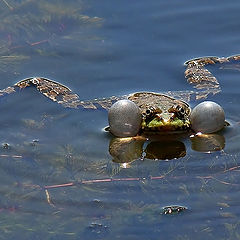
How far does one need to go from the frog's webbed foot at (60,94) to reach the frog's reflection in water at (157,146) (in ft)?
2.75

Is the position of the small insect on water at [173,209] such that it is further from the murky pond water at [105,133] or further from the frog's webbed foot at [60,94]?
the frog's webbed foot at [60,94]

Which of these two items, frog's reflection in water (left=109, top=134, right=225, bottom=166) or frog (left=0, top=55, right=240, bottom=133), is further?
frog (left=0, top=55, right=240, bottom=133)

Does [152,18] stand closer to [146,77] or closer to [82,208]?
[146,77]

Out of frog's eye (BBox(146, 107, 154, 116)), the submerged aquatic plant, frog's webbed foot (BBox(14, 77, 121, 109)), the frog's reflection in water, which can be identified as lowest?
the frog's reflection in water

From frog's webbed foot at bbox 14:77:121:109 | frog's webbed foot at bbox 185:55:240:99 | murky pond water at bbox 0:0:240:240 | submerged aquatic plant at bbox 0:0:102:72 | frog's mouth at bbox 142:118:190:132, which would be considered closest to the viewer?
murky pond water at bbox 0:0:240:240

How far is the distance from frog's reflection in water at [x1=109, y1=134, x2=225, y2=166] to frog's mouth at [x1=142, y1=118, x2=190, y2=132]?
0.13 metres

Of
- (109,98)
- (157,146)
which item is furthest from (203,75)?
(157,146)

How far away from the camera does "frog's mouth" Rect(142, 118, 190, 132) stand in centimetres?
808

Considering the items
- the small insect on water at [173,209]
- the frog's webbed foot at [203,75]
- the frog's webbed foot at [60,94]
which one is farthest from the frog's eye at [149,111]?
the small insect on water at [173,209]

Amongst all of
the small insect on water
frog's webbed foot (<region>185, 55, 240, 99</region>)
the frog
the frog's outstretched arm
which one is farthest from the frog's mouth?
the small insect on water

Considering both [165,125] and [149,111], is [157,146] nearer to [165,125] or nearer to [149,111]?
[165,125]

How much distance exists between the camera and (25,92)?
940cm

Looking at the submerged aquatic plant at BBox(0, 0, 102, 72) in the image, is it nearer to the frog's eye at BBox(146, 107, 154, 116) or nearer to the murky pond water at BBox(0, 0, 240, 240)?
the murky pond water at BBox(0, 0, 240, 240)

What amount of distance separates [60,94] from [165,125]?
5.82ft
